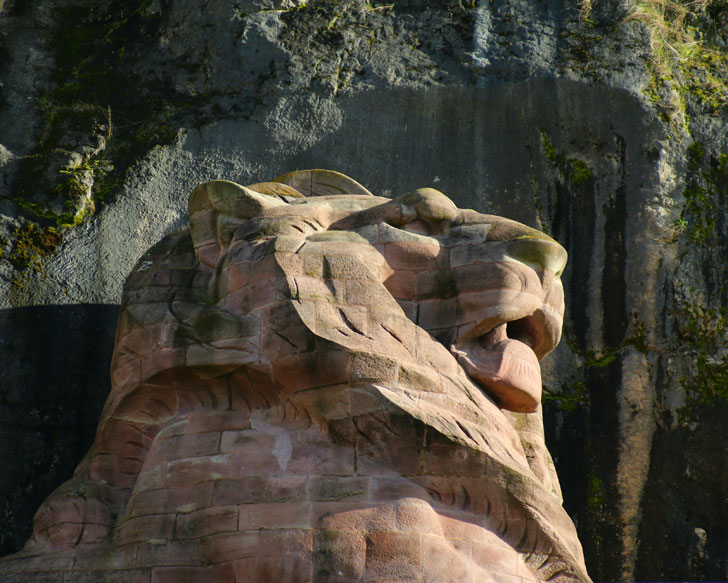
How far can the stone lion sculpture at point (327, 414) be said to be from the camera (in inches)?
255

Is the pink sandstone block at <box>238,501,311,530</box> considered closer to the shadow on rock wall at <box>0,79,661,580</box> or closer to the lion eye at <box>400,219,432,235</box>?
the lion eye at <box>400,219,432,235</box>

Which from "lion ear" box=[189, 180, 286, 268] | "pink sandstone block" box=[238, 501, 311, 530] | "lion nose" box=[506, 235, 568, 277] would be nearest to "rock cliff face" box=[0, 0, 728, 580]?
"lion ear" box=[189, 180, 286, 268]

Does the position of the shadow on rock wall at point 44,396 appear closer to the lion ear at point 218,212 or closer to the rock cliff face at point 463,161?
the rock cliff face at point 463,161

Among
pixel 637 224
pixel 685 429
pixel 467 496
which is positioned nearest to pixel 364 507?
pixel 467 496

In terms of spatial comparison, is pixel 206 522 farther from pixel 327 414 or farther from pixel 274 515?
pixel 327 414

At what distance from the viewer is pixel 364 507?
6445 millimetres

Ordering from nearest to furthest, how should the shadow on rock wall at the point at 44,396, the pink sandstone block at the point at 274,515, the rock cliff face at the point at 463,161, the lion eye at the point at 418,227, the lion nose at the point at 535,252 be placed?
the pink sandstone block at the point at 274,515 < the lion nose at the point at 535,252 < the lion eye at the point at 418,227 < the shadow on rock wall at the point at 44,396 < the rock cliff face at the point at 463,161

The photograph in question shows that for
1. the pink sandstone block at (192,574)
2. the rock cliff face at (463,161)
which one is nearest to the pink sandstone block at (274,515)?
the pink sandstone block at (192,574)

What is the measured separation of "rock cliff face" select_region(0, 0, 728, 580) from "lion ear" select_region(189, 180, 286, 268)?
1.62 m

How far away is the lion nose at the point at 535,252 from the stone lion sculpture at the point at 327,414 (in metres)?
0.01

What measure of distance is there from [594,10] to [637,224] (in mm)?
2075

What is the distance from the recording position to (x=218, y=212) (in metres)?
7.86

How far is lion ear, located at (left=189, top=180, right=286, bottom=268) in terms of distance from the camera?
780 centimetres

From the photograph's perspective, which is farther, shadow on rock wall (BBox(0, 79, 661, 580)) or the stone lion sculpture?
shadow on rock wall (BBox(0, 79, 661, 580))
